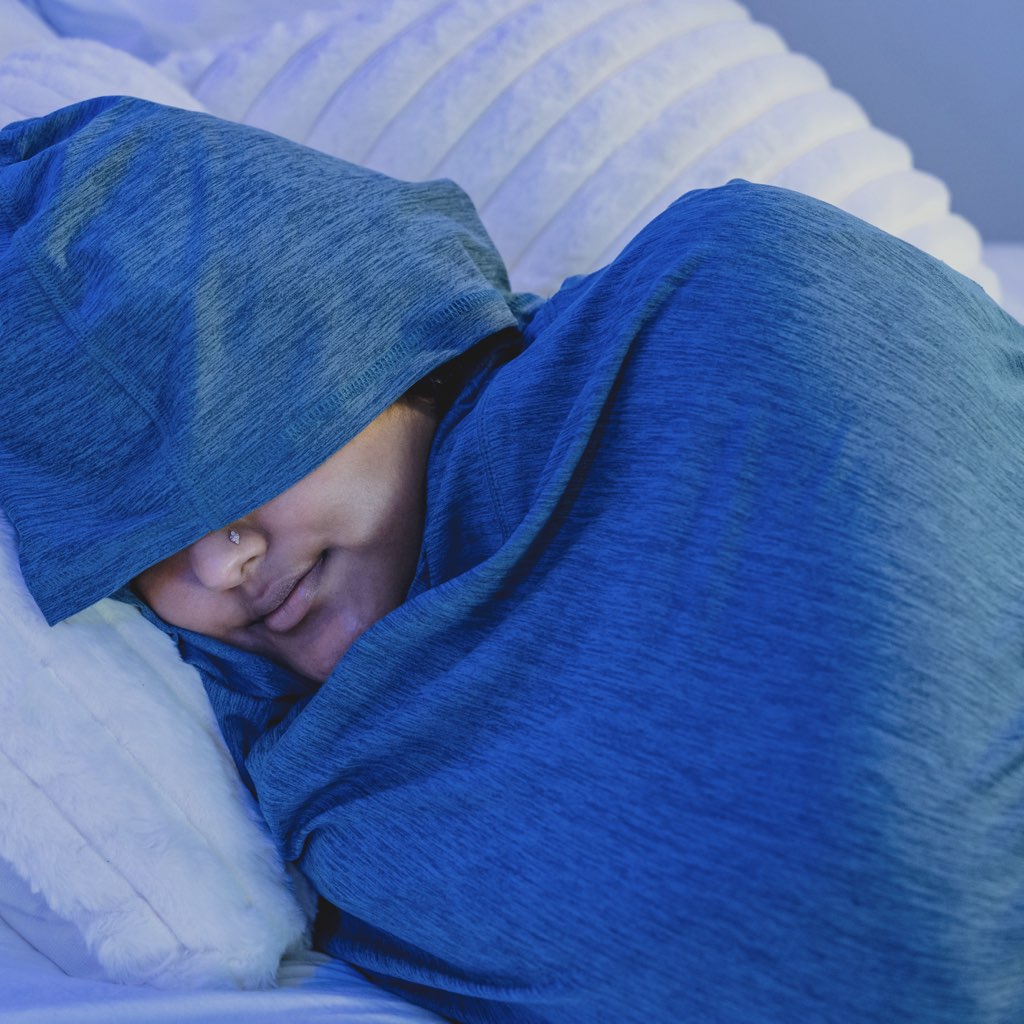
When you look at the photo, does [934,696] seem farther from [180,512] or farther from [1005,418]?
[180,512]

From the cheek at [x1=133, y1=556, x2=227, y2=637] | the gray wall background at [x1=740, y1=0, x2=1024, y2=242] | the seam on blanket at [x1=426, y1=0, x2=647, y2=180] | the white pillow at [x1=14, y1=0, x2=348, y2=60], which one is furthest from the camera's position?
the gray wall background at [x1=740, y1=0, x2=1024, y2=242]

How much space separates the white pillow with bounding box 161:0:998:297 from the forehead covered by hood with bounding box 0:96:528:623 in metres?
0.32

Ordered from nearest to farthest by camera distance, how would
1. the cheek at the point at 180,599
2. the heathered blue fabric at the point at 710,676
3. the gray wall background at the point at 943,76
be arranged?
the heathered blue fabric at the point at 710,676, the cheek at the point at 180,599, the gray wall background at the point at 943,76

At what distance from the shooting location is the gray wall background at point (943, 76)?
1.51m

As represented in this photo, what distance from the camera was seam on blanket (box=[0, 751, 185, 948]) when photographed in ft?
2.23

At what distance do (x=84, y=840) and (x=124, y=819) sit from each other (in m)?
0.03

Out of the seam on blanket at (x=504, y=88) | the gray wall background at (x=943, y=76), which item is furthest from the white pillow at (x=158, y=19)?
the gray wall background at (x=943, y=76)

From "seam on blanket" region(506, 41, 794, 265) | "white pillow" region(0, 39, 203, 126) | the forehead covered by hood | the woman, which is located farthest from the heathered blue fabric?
"white pillow" region(0, 39, 203, 126)

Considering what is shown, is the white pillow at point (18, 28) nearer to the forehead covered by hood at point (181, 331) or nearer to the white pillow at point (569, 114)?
the white pillow at point (569, 114)

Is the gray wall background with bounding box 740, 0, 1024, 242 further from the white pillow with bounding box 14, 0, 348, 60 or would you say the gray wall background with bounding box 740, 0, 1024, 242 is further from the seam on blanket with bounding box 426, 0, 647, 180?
the white pillow with bounding box 14, 0, 348, 60

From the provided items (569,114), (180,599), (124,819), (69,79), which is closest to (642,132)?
(569,114)

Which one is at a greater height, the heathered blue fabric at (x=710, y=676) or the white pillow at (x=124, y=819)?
the heathered blue fabric at (x=710, y=676)

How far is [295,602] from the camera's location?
2.55ft

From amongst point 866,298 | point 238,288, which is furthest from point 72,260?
point 866,298
